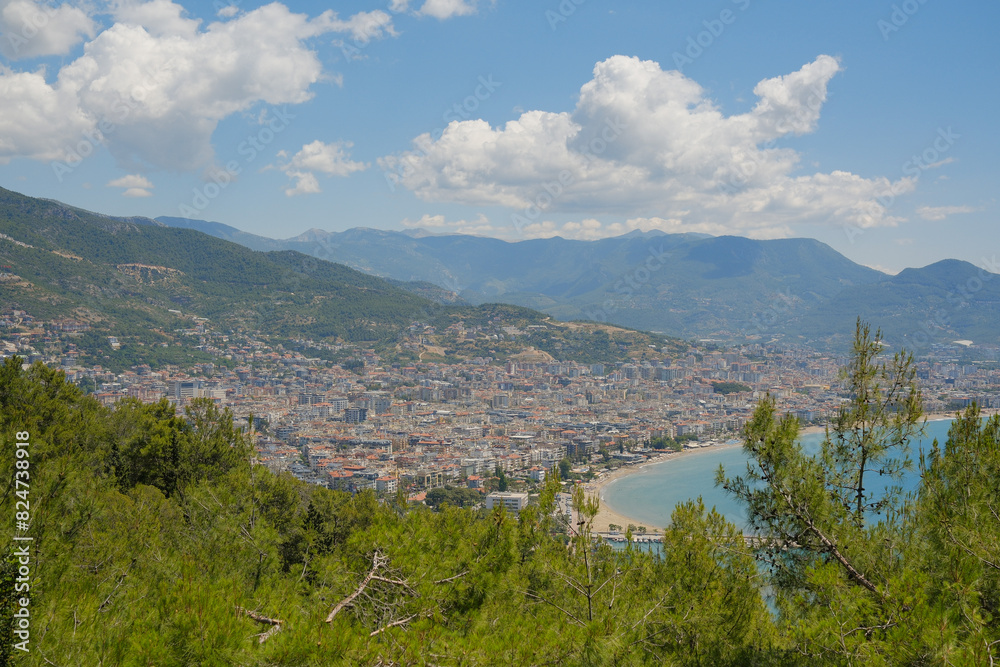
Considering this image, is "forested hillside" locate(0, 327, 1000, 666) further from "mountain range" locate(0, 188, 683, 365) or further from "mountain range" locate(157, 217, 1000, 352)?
"mountain range" locate(157, 217, 1000, 352)

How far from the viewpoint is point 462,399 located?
4306 centimetres

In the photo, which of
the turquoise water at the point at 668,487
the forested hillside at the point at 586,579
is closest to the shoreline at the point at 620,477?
the turquoise water at the point at 668,487

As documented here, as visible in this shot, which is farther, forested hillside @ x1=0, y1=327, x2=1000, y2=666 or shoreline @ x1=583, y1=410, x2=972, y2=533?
shoreline @ x1=583, y1=410, x2=972, y2=533

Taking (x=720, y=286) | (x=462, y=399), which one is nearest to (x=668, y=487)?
(x=462, y=399)

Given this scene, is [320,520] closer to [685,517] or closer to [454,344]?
[685,517]

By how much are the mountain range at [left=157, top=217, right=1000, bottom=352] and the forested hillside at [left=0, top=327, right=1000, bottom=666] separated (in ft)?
220

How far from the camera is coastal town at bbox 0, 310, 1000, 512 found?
23.8 metres

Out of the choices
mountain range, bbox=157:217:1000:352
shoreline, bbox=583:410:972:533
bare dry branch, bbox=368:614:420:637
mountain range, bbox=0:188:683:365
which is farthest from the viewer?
mountain range, bbox=157:217:1000:352

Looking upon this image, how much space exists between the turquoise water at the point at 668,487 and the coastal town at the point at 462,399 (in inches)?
56.5

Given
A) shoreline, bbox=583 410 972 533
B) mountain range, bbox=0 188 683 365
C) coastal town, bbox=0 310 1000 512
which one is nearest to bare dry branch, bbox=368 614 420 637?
shoreline, bbox=583 410 972 533

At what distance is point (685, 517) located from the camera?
3186 mm

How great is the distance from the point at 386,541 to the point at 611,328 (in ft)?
221

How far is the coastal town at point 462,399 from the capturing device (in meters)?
23.8

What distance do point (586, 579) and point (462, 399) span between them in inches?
1611
